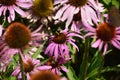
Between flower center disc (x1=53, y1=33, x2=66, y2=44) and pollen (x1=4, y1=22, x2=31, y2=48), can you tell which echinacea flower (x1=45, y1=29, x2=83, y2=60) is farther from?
pollen (x1=4, y1=22, x2=31, y2=48)

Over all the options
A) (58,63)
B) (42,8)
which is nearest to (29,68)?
(58,63)

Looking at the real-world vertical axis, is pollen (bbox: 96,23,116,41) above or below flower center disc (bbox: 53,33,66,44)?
above

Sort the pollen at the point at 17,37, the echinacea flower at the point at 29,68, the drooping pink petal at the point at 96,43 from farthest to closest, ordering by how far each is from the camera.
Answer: the echinacea flower at the point at 29,68
the drooping pink petal at the point at 96,43
the pollen at the point at 17,37

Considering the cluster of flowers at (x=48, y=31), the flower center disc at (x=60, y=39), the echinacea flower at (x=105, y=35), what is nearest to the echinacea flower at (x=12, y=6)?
the cluster of flowers at (x=48, y=31)

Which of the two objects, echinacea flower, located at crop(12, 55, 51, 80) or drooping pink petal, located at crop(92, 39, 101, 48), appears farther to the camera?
echinacea flower, located at crop(12, 55, 51, 80)

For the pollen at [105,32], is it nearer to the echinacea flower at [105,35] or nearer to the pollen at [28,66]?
the echinacea flower at [105,35]

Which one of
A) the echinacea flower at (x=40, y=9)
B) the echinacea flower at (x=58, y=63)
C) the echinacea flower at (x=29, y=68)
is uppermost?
the echinacea flower at (x=40, y=9)

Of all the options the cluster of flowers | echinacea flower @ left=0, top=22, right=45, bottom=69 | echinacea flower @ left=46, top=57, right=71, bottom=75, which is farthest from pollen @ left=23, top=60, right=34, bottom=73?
echinacea flower @ left=0, top=22, right=45, bottom=69

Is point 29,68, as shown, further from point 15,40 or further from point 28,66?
point 15,40
